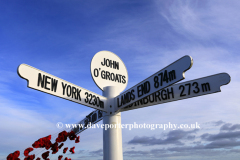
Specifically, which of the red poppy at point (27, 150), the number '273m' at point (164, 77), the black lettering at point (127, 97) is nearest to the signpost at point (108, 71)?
the black lettering at point (127, 97)

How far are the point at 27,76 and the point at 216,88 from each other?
3914 millimetres

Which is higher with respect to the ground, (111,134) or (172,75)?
(172,75)

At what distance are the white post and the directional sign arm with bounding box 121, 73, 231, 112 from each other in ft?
1.55

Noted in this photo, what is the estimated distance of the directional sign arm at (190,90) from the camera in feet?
15.0

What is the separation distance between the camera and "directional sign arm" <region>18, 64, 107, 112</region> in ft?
12.9

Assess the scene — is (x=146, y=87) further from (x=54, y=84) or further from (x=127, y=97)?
(x=54, y=84)

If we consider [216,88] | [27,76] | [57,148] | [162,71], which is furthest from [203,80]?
[27,76]

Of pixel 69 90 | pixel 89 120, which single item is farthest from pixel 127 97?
pixel 89 120

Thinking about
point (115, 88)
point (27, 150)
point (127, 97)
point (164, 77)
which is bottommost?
point (27, 150)

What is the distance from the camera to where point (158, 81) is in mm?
4195

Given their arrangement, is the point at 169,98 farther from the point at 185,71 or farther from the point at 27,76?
the point at 27,76

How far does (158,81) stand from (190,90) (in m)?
1.08

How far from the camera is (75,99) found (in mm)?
4730

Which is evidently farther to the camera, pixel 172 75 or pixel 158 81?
pixel 158 81
